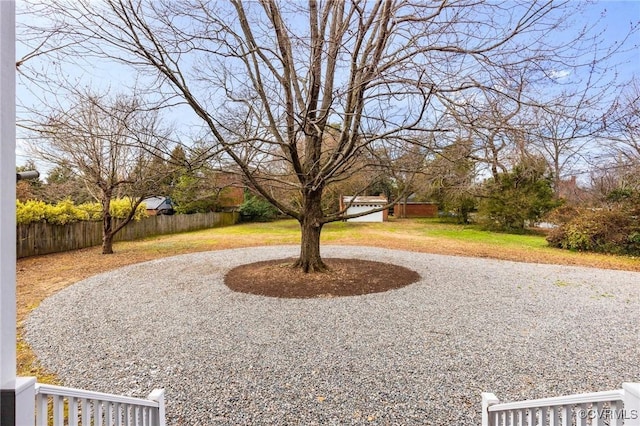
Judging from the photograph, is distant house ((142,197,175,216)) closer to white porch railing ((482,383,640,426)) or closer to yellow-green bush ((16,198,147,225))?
yellow-green bush ((16,198,147,225))

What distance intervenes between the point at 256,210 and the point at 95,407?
1791 centimetres

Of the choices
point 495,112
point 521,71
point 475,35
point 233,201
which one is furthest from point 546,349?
point 233,201

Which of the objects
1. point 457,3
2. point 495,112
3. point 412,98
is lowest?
point 495,112

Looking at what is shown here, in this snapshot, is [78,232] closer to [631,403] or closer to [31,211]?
[31,211]

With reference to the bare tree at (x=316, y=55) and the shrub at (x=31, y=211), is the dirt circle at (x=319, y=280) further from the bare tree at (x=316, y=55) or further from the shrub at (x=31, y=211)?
the shrub at (x=31, y=211)

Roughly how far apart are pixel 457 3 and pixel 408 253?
6820 mm

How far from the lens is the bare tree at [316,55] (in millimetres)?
2992

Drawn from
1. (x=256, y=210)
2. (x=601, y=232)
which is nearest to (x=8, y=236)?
(x=601, y=232)

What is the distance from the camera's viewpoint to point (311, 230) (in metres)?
5.79

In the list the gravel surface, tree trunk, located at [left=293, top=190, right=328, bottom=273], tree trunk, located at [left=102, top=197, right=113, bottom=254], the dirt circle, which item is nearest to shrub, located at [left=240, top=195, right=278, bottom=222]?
tree trunk, located at [left=102, top=197, right=113, bottom=254]

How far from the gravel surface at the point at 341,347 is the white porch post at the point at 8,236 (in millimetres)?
1567

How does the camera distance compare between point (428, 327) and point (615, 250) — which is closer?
point (428, 327)

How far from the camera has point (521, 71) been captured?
10.1 ft

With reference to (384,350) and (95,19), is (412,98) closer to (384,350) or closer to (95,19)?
(384,350)
